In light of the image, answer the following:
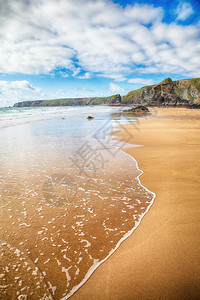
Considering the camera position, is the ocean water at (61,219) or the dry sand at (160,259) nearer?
the dry sand at (160,259)

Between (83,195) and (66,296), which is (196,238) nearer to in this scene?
(66,296)

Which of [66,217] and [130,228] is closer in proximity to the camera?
[130,228]

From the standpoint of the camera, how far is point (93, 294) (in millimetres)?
1970

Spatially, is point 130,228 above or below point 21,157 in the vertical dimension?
below

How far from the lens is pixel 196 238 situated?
2.66 meters

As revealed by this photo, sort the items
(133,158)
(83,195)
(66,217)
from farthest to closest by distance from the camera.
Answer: (133,158), (83,195), (66,217)

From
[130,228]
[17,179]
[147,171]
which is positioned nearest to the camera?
[130,228]

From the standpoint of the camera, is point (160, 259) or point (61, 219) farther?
point (61, 219)

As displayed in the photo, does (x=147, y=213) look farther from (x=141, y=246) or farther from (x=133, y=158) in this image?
(x=133, y=158)

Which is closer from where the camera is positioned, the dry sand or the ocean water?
the dry sand

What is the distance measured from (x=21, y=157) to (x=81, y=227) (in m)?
5.73

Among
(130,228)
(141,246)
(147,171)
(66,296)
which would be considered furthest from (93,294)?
(147,171)

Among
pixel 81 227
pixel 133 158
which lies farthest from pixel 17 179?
pixel 133 158

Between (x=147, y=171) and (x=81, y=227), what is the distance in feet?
11.5
